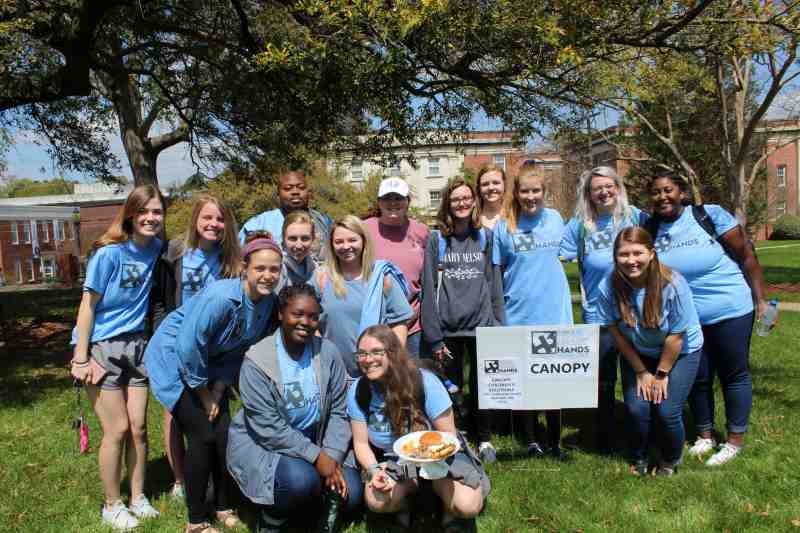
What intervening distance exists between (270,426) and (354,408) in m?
0.51

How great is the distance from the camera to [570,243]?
493 cm

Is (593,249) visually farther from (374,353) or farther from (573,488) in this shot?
(374,353)

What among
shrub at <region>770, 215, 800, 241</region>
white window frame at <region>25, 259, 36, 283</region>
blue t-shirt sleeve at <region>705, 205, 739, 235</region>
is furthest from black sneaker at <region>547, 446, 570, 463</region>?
white window frame at <region>25, 259, 36, 283</region>

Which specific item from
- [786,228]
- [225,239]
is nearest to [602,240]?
[225,239]

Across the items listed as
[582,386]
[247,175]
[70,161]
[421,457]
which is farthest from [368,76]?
[70,161]

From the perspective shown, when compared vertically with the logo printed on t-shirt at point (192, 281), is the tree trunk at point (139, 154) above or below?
above

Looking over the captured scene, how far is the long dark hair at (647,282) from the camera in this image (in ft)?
14.0

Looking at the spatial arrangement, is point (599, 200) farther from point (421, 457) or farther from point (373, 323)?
point (421, 457)

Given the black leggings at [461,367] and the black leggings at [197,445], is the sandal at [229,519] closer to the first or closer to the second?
the black leggings at [197,445]

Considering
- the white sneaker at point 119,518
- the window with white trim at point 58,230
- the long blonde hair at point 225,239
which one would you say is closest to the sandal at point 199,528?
the white sneaker at point 119,518

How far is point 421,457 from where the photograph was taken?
358 centimetres

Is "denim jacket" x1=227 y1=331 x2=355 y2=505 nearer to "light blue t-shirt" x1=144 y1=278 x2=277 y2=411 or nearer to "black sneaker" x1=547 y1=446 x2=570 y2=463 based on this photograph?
"light blue t-shirt" x1=144 y1=278 x2=277 y2=411

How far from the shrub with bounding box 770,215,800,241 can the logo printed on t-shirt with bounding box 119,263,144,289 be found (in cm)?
5445

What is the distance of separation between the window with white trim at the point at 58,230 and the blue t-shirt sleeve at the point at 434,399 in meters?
57.7
